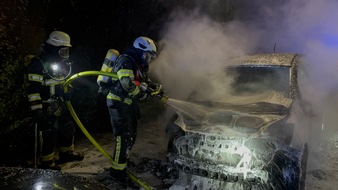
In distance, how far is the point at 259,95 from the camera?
5.05 meters

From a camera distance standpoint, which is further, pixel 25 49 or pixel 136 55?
pixel 25 49

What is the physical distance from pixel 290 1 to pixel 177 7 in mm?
7171

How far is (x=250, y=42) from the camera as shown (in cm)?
1577

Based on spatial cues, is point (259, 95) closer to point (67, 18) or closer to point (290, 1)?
point (67, 18)

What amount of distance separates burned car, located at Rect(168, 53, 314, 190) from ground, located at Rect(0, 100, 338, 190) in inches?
31.0

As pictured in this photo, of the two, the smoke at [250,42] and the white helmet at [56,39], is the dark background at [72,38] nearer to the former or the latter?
the white helmet at [56,39]

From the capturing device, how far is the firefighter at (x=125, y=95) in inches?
162

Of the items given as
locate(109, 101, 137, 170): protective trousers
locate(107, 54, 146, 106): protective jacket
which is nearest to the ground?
locate(109, 101, 137, 170): protective trousers

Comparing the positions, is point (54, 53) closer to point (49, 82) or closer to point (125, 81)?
point (49, 82)

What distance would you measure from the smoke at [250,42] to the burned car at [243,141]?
854 millimetres

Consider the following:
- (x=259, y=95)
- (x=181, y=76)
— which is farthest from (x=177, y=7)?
(x=259, y=95)

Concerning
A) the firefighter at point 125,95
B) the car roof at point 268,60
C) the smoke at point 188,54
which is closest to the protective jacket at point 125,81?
the firefighter at point 125,95

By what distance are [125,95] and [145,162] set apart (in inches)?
66.6

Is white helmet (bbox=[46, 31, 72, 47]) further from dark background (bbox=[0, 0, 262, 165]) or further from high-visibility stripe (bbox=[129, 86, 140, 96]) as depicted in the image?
high-visibility stripe (bbox=[129, 86, 140, 96])
